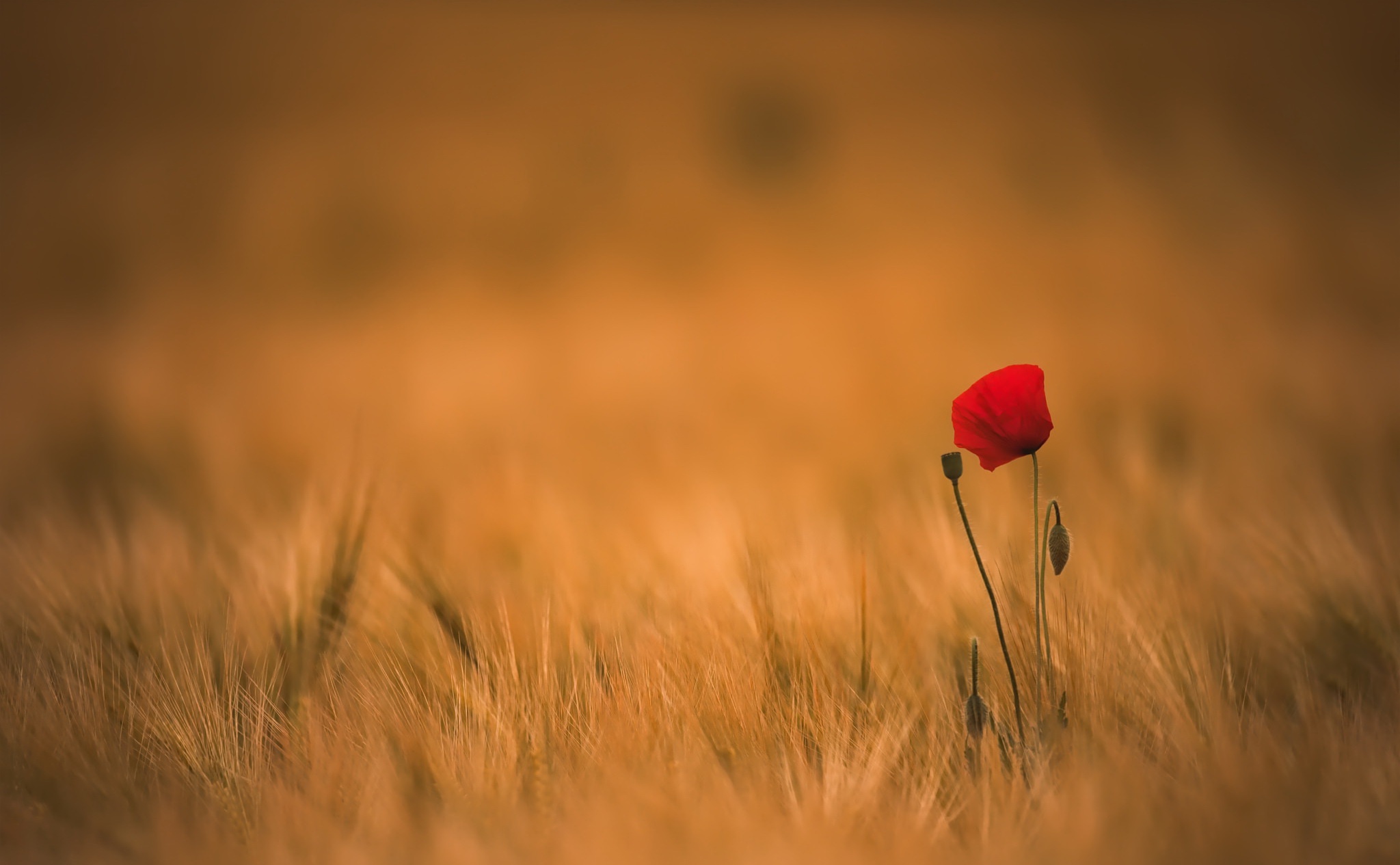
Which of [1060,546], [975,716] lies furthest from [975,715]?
[1060,546]

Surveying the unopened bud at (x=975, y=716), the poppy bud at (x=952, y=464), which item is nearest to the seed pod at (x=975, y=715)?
the unopened bud at (x=975, y=716)

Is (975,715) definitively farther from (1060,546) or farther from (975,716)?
(1060,546)

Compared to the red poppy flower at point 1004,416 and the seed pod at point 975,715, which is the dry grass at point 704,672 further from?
the red poppy flower at point 1004,416

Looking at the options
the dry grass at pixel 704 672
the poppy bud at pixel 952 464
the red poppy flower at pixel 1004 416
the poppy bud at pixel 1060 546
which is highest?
the red poppy flower at pixel 1004 416

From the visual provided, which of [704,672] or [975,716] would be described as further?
[704,672]

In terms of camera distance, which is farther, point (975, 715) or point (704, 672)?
point (704, 672)

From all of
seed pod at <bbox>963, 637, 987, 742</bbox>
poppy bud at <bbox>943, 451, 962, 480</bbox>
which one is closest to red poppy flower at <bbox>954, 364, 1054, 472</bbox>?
poppy bud at <bbox>943, 451, 962, 480</bbox>

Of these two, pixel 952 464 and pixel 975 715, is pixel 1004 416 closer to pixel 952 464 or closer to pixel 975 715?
pixel 952 464

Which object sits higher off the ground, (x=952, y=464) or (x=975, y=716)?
(x=952, y=464)

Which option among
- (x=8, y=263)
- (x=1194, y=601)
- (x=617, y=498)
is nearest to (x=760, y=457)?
(x=617, y=498)
